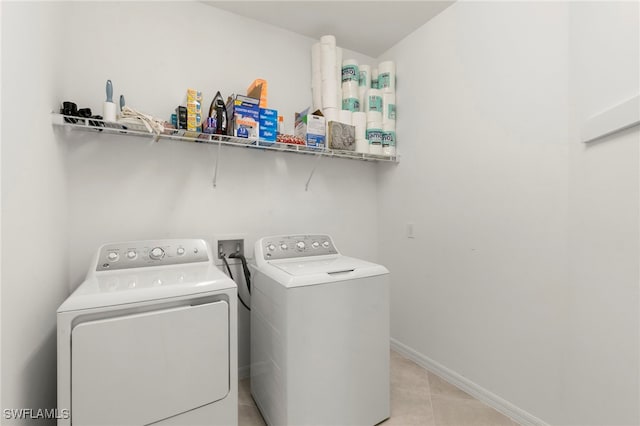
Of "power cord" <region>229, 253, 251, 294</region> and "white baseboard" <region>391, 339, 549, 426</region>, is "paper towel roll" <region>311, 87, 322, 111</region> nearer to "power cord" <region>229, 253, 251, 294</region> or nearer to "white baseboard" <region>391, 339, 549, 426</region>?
"power cord" <region>229, 253, 251, 294</region>

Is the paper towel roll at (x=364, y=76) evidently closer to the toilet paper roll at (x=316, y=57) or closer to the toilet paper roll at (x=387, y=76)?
the toilet paper roll at (x=387, y=76)

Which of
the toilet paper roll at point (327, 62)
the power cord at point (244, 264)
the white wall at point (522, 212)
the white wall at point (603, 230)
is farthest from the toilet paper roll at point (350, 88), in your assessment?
the power cord at point (244, 264)

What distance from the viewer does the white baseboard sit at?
1.51 metres

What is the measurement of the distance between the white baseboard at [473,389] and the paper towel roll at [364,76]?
201 cm

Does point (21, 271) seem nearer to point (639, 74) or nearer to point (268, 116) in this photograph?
point (268, 116)

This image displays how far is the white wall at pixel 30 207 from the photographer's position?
2.82ft

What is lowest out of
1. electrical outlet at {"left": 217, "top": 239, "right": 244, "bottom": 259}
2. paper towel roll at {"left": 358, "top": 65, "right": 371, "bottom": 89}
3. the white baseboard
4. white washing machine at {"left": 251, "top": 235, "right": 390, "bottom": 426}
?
the white baseboard

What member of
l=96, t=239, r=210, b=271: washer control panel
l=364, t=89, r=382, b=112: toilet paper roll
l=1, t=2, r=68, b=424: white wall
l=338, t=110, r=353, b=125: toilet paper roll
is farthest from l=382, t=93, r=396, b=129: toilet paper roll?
l=1, t=2, r=68, b=424: white wall

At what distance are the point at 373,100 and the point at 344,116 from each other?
28cm

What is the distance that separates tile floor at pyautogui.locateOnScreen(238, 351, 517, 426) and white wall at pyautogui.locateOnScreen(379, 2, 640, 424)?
0.11 meters

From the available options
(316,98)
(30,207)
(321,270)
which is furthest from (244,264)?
(316,98)

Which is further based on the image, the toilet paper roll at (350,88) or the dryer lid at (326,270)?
the toilet paper roll at (350,88)

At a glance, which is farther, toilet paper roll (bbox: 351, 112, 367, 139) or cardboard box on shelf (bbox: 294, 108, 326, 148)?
toilet paper roll (bbox: 351, 112, 367, 139)

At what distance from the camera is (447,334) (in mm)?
1924
